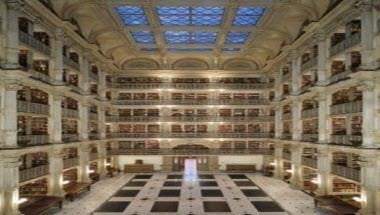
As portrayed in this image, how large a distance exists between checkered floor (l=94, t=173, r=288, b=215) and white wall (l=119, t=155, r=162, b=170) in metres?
4.97

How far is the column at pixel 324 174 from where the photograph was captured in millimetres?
24984

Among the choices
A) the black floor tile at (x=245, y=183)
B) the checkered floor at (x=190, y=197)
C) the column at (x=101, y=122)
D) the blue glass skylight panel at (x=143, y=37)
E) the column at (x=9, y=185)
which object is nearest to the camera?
the column at (x=9, y=185)

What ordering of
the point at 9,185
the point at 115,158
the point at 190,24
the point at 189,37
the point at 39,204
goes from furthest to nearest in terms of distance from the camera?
the point at 115,158
the point at 189,37
the point at 190,24
the point at 39,204
the point at 9,185

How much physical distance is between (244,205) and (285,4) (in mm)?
13744

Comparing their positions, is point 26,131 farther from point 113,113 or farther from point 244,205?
point 113,113

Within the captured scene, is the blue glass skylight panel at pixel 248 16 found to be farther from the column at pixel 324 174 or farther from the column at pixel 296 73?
the column at pixel 324 174

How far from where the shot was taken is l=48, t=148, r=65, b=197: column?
81.0ft

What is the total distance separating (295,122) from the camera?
31.4 metres

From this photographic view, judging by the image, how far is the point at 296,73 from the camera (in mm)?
31219

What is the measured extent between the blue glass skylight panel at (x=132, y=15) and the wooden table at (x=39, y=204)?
13608 mm

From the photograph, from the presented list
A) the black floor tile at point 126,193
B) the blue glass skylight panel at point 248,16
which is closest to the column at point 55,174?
the black floor tile at point 126,193

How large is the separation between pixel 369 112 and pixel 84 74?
22.0 m


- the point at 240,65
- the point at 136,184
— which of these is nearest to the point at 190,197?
the point at 136,184

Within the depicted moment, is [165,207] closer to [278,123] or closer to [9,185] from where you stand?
[9,185]
